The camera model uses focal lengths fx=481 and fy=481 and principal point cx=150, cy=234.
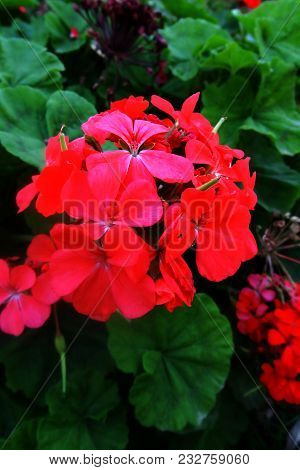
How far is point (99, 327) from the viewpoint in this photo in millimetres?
906

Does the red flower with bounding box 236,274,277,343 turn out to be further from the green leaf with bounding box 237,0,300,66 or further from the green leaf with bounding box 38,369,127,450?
the green leaf with bounding box 237,0,300,66

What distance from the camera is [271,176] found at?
973 millimetres

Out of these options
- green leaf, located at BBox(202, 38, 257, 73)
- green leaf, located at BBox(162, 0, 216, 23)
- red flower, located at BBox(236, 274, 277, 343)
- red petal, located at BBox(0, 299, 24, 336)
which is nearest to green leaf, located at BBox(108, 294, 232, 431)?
red flower, located at BBox(236, 274, 277, 343)

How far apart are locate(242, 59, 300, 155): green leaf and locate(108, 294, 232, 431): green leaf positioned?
358 mm

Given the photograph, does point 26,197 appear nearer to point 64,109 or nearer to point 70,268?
point 70,268

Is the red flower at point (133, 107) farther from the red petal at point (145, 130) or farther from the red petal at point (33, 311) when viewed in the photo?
the red petal at point (33, 311)

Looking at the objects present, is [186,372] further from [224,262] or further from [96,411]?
[224,262]

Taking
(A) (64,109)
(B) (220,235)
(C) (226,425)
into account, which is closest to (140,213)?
(B) (220,235)

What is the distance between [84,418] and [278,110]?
71 centimetres

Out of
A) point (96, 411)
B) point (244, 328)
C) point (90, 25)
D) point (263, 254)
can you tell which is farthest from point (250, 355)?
point (90, 25)
